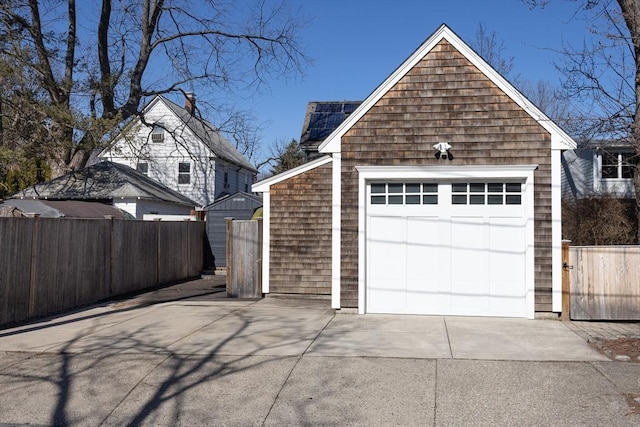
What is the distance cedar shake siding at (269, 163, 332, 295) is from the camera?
1339 centimetres

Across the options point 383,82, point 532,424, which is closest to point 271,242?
point 383,82

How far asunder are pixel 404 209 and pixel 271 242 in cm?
377

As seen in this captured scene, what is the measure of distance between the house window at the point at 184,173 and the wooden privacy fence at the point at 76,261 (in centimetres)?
1518

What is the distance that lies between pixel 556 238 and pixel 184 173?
1018 inches

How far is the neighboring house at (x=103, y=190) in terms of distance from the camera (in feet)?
76.8

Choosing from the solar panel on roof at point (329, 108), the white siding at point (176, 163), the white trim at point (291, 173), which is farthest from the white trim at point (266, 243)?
the white siding at point (176, 163)

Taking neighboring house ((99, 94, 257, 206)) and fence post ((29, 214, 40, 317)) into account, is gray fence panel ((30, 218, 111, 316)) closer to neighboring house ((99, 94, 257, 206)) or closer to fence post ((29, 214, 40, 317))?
fence post ((29, 214, 40, 317))

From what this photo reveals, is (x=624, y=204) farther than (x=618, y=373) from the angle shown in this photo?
Yes

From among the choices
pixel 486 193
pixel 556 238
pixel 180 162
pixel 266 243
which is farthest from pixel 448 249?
pixel 180 162

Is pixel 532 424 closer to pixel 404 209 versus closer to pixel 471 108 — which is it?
pixel 404 209

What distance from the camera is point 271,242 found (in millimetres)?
13609

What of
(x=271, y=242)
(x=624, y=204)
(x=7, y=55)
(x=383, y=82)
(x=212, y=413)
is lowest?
(x=212, y=413)

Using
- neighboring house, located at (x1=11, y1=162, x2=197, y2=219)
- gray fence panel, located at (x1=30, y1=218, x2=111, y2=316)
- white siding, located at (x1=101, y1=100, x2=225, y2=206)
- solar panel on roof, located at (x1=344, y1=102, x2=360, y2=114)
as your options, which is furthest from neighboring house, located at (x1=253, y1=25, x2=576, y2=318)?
white siding, located at (x1=101, y1=100, x2=225, y2=206)

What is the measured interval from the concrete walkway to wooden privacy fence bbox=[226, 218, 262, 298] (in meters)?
3.48
